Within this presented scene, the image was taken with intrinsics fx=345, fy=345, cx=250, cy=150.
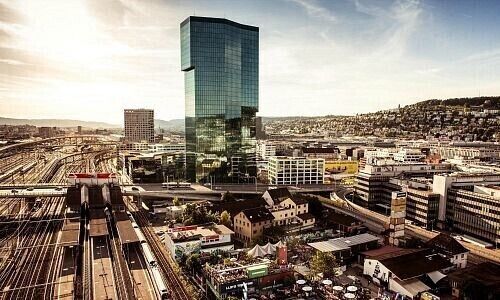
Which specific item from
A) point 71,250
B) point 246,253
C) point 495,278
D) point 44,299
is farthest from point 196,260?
point 495,278

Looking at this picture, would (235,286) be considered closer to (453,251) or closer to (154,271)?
(154,271)

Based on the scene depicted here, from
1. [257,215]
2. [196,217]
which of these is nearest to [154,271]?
[196,217]

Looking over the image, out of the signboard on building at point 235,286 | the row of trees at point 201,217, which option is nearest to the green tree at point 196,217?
the row of trees at point 201,217

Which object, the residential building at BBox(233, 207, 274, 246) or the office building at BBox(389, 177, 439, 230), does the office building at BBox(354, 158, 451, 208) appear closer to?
the office building at BBox(389, 177, 439, 230)

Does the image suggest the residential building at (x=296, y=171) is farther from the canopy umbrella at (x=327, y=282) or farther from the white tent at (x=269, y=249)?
the canopy umbrella at (x=327, y=282)

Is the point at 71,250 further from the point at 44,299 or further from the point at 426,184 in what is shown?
the point at 426,184

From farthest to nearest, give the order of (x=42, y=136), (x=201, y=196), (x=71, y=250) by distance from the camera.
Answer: (x=42, y=136) < (x=201, y=196) < (x=71, y=250)

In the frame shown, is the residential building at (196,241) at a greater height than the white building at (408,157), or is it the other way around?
the white building at (408,157)
